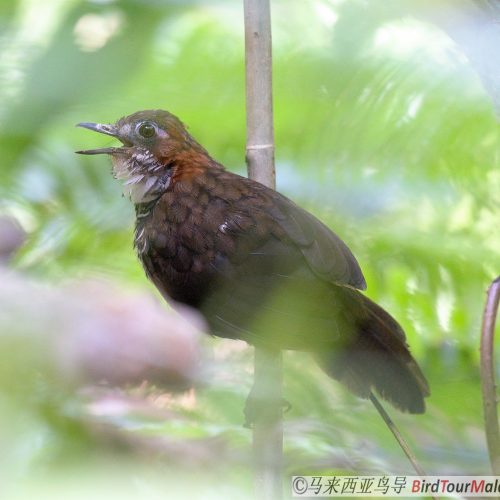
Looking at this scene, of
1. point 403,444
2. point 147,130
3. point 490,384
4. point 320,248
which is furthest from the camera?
point 147,130

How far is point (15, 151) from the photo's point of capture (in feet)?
1.16

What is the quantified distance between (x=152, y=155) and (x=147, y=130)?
45 millimetres

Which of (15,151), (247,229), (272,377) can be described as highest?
(15,151)

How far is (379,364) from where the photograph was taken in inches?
29.4

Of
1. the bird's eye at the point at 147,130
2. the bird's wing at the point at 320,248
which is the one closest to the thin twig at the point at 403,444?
the bird's wing at the point at 320,248

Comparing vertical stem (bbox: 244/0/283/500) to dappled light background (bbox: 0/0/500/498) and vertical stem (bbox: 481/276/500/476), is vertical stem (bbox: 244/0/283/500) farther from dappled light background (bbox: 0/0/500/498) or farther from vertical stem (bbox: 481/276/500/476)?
vertical stem (bbox: 481/276/500/476)

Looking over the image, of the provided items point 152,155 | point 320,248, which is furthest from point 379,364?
point 152,155

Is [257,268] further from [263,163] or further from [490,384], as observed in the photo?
[490,384]

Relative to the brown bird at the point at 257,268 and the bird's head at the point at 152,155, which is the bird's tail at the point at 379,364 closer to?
the brown bird at the point at 257,268

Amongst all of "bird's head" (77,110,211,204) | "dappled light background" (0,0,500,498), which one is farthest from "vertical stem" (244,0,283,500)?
"bird's head" (77,110,211,204)

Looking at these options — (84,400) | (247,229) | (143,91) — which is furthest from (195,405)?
(247,229)

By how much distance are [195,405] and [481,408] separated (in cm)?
Answer: 29

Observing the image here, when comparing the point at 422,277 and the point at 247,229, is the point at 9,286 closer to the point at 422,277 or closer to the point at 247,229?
the point at 422,277

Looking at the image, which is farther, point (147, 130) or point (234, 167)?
point (147, 130)
